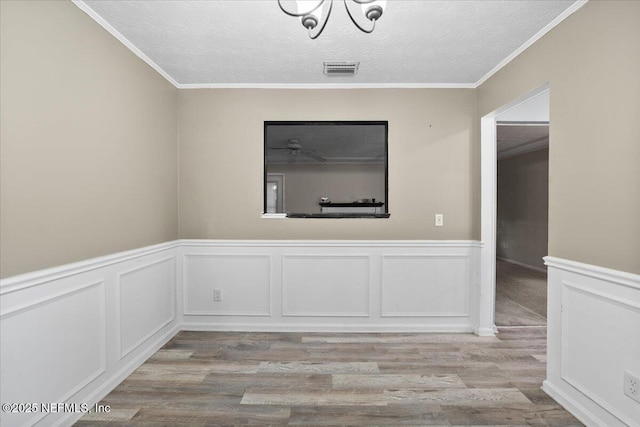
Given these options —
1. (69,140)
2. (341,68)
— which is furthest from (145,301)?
(341,68)

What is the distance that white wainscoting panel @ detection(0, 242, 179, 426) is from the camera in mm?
1516

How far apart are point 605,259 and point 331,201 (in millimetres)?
2122

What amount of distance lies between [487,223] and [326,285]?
1672mm

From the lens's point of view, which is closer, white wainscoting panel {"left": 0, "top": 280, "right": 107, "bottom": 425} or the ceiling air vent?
white wainscoting panel {"left": 0, "top": 280, "right": 107, "bottom": 425}

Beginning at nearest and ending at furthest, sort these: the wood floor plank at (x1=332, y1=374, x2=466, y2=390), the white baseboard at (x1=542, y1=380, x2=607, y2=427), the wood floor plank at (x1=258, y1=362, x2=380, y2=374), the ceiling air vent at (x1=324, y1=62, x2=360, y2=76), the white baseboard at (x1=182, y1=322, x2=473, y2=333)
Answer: the white baseboard at (x1=542, y1=380, x2=607, y2=427)
the wood floor plank at (x1=332, y1=374, x2=466, y2=390)
the wood floor plank at (x1=258, y1=362, x2=380, y2=374)
the ceiling air vent at (x1=324, y1=62, x2=360, y2=76)
the white baseboard at (x1=182, y1=322, x2=473, y2=333)

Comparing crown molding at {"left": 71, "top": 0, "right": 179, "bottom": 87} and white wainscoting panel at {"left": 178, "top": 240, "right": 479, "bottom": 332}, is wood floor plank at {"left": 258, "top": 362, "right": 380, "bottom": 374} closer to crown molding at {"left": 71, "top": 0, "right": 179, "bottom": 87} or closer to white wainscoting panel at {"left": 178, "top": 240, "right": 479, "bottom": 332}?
white wainscoting panel at {"left": 178, "top": 240, "right": 479, "bottom": 332}

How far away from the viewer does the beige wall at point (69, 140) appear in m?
1.50

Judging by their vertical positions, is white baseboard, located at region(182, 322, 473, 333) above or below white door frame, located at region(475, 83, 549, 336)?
below

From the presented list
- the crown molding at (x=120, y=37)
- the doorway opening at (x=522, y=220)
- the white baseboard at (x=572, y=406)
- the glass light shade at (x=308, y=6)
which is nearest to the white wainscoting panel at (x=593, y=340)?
the white baseboard at (x=572, y=406)

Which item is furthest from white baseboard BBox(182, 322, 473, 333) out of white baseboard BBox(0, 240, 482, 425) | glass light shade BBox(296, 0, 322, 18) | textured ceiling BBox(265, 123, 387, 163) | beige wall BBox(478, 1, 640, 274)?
glass light shade BBox(296, 0, 322, 18)

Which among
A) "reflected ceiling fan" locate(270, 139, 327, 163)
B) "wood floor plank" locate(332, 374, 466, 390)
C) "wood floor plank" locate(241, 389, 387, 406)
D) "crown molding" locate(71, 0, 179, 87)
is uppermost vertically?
"crown molding" locate(71, 0, 179, 87)

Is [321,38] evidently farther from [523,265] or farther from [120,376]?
[523,265]

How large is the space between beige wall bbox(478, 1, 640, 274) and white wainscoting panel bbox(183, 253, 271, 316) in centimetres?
243

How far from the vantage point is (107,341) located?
214 centimetres
